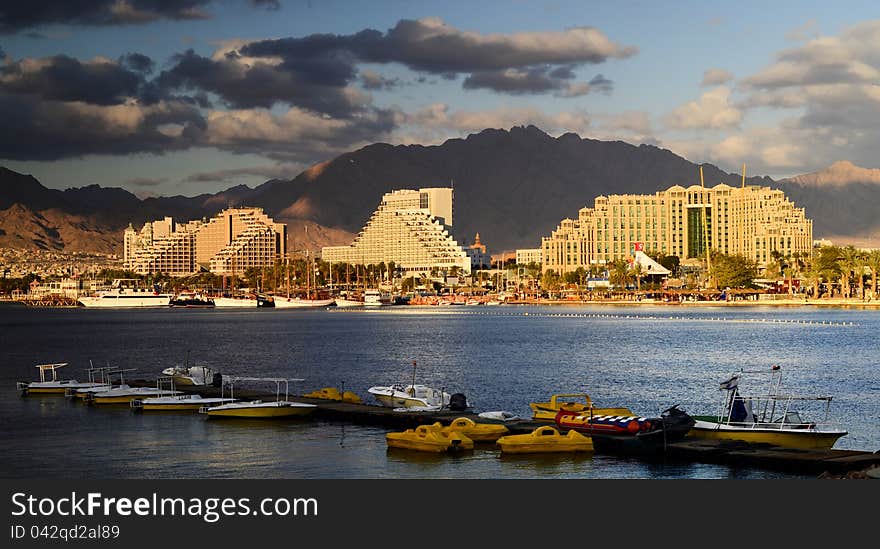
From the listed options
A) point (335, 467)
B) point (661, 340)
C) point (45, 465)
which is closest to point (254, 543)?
point (335, 467)

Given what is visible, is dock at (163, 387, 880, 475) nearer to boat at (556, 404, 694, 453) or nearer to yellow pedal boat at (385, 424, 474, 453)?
boat at (556, 404, 694, 453)

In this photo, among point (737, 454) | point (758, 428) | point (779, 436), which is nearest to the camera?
point (737, 454)

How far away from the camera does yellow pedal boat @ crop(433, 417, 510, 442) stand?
3916 cm

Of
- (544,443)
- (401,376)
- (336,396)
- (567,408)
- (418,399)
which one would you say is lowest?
(401,376)

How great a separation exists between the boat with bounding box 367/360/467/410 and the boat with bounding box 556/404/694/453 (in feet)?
28.5

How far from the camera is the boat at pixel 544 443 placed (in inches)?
1452

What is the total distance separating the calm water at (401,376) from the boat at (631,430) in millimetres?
1062

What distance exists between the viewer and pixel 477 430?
3941 centimetres

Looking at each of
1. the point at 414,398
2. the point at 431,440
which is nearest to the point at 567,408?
the point at 431,440

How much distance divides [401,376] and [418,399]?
972 inches

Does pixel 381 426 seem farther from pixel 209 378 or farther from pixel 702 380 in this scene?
pixel 702 380

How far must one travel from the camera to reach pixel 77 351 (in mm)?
105688

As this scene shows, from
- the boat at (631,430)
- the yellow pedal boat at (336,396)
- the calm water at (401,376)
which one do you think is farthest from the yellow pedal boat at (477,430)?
the yellow pedal boat at (336,396)

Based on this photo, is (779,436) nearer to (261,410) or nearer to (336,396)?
(261,410)
